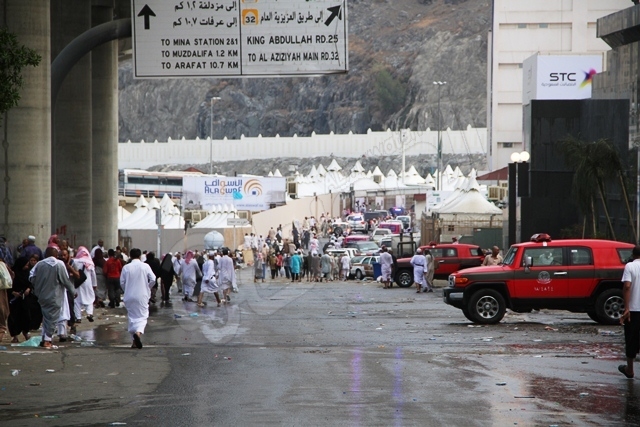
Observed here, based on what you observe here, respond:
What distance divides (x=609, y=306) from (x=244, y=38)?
8.54m

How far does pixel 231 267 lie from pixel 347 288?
10009 mm

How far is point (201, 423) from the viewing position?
33.3ft

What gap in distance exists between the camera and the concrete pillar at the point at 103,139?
44750 mm

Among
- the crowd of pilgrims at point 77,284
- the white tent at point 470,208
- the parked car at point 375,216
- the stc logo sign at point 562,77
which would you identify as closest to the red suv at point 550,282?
the crowd of pilgrims at point 77,284

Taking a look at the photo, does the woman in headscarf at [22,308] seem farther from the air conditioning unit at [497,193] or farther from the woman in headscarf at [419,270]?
the air conditioning unit at [497,193]

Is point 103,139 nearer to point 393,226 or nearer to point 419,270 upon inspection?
point 419,270

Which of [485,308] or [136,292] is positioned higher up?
[136,292]

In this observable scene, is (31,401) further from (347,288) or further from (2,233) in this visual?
(347,288)

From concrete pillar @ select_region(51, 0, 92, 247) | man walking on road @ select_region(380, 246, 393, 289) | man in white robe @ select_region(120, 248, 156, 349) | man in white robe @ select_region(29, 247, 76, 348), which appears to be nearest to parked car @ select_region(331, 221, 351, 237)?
man walking on road @ select_region(380, 246, 393, 289)

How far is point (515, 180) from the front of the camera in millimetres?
35562

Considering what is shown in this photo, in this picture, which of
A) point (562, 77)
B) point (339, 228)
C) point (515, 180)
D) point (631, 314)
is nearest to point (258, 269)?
point (515, 180)

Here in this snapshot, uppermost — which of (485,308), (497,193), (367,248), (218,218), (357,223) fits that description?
(497,193)

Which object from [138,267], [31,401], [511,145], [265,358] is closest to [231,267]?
[138,267]

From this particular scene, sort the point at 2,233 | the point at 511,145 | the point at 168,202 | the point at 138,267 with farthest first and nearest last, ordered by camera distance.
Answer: the point at 511,145 < the point at 168,202 < the point at 2,233 < the point at 138,267
